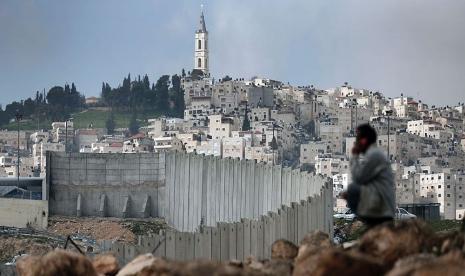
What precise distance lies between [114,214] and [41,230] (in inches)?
179

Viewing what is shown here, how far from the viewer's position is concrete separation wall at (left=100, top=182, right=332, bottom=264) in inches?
951

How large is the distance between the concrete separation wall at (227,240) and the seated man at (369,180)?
8.41 meters

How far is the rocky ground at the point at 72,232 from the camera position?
50.9m

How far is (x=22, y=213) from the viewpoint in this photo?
58.1m

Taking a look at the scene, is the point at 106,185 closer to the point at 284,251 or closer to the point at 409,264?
the point at 284,251

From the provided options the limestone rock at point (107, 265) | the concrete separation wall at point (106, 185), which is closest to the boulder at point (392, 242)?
the limestone rock at point (107, 265)

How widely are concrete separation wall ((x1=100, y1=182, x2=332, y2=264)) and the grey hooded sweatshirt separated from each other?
8.42 m

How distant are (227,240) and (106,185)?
116ft

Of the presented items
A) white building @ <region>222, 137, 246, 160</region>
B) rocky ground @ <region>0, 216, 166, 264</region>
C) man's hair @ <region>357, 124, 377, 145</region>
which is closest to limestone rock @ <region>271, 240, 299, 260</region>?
man's hair @ <region>357, 124, 377, 145</region>

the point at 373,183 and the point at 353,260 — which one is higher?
the point at 373,183

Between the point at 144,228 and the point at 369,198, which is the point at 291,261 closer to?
the point at 369,198

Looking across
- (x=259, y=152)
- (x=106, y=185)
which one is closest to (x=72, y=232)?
(x=106, y=185)

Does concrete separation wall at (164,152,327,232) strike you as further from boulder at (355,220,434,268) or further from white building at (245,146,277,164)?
white building at (245,146,277,164)

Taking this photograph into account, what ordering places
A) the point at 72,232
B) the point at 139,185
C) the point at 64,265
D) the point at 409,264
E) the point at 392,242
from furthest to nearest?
1. the point at 139,185
2. the point at 72,232
3. the point at 64,265
4. the point at 392,242
5. the point at 409,264
